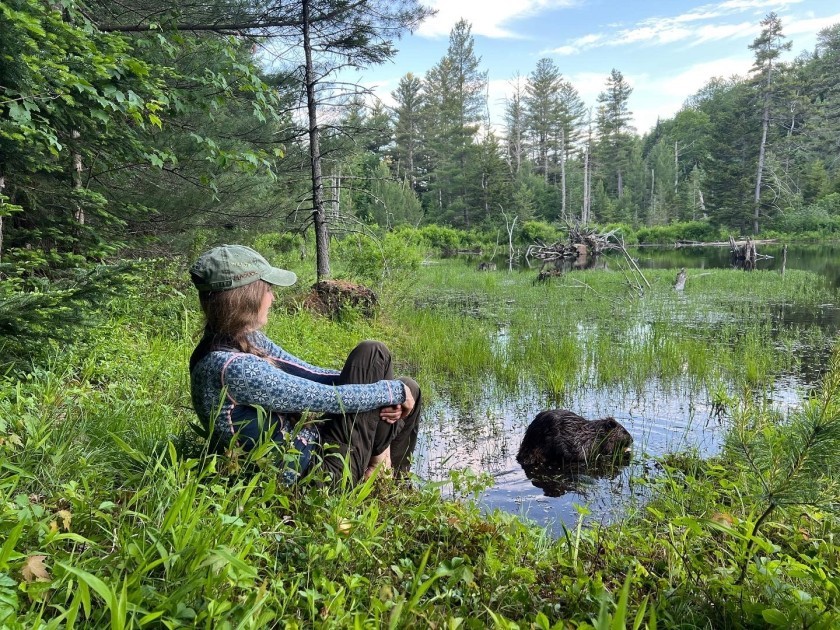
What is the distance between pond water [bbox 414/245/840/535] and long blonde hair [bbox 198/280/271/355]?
6.60 ft

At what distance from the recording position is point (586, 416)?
5539 millimetres

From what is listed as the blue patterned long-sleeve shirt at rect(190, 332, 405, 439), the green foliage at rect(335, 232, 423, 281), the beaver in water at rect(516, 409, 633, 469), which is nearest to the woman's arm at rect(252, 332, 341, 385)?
the blue patterned long-sleeve shirt at rect(190, 332, 405, 439)

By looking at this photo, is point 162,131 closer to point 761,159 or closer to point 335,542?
point 335,542

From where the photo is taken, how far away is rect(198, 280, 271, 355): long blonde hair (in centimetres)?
233

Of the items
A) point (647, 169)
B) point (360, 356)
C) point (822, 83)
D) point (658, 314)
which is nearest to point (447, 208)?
point (647, 169)

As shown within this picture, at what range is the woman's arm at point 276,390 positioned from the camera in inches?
87.5

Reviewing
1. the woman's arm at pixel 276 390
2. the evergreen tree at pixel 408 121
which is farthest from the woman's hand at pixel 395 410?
the evergreen tree at pixel 408 121

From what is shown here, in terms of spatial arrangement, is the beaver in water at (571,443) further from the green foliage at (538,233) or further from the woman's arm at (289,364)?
the green foliage at (538,233)

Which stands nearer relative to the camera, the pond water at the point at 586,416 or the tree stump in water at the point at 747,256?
the pond water at the point at 586,416

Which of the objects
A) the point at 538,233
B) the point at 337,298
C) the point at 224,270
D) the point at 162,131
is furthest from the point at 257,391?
the point at 538,233

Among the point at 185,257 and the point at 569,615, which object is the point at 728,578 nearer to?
the point at 569,615

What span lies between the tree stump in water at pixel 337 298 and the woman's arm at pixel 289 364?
5424mm

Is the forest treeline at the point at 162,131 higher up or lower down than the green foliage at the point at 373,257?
higher up

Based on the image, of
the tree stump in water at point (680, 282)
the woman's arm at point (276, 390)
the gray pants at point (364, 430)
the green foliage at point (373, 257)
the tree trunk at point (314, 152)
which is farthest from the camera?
the tree stump in water at point (680, 282)
